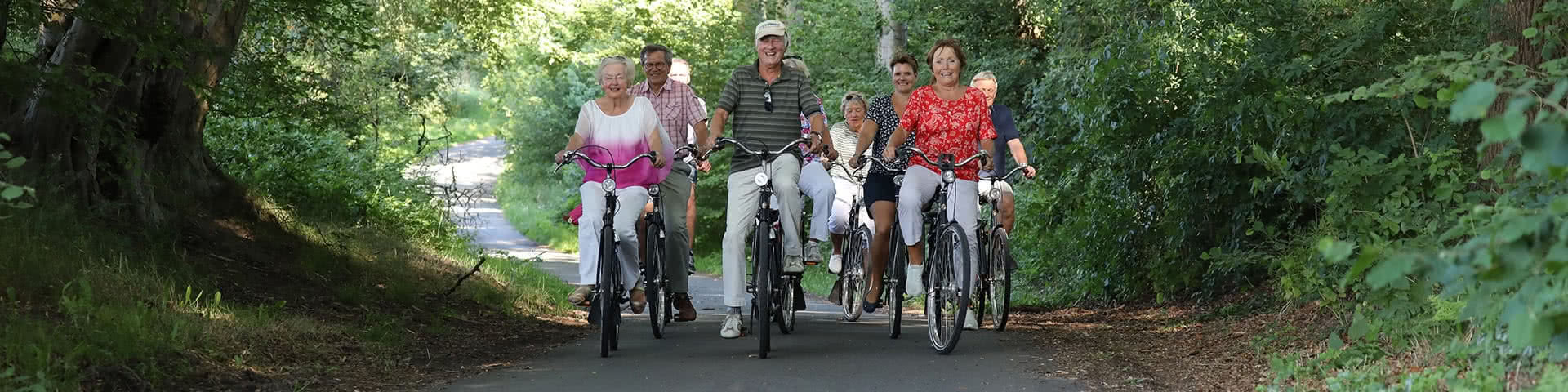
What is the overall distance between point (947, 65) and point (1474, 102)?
5.99 m

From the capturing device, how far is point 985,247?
1062 cm

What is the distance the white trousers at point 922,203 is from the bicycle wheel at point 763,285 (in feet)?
2.70

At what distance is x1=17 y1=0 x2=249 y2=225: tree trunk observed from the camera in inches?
349

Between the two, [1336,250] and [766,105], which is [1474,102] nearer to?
[1336,250]

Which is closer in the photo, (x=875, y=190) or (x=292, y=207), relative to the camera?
(x=875, y=190)

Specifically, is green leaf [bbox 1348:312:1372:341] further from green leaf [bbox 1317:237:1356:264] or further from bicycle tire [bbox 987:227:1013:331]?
bicycle tire [bbox 987:227:1013:331]

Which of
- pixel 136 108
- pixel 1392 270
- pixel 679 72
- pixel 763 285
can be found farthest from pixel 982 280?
pixel 1392 270

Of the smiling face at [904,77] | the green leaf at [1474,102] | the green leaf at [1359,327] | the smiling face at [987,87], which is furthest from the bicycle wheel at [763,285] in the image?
the green leaf at [1474,102]

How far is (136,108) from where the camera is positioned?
37.7 feet

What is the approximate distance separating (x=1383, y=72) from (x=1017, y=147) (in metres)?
2.10

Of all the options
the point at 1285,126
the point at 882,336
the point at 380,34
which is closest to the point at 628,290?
the point at 882,336

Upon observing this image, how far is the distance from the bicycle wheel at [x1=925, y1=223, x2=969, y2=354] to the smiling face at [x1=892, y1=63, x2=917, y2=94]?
2.36 meters

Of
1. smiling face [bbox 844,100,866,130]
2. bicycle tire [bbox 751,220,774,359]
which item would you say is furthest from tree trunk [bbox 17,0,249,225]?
smiling face [bbox 844,100,866,130]

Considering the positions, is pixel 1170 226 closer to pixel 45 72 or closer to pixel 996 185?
pixel 996 185
